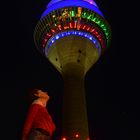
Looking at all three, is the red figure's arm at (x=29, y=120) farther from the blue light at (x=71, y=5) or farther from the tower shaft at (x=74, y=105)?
the blue light at (x=71, y=5)

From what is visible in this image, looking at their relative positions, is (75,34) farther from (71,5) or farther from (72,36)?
(71,5)

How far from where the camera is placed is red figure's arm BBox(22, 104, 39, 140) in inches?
327

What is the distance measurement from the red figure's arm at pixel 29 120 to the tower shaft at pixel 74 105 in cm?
2323

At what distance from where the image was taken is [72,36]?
38.3m

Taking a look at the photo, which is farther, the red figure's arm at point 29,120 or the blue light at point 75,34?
the blue light at point 75,34

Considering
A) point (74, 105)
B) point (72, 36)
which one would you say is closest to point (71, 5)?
point (72, 36)

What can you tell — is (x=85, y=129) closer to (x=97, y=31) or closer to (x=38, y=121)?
(x=97, y=31)

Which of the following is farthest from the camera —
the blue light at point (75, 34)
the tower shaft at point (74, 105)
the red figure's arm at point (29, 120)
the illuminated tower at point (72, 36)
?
the blue light at point (75, 34)

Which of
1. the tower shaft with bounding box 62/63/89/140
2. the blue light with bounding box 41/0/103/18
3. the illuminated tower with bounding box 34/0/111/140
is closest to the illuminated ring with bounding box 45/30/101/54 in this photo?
the illuminated tower with bounding box 34/0/111/140

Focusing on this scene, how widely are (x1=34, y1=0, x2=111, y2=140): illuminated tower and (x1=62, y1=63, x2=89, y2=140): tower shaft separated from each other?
0.32ft

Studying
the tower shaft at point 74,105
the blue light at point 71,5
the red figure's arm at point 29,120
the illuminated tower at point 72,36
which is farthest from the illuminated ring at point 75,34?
the red figure's arm at point 29,120

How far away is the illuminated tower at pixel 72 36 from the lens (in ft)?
118

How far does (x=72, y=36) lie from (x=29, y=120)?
1190 inches

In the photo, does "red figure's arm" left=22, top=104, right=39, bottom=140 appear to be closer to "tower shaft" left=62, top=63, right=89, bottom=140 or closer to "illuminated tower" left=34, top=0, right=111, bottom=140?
"tower shaft" left=62, top=63, right=89, bottom=140
